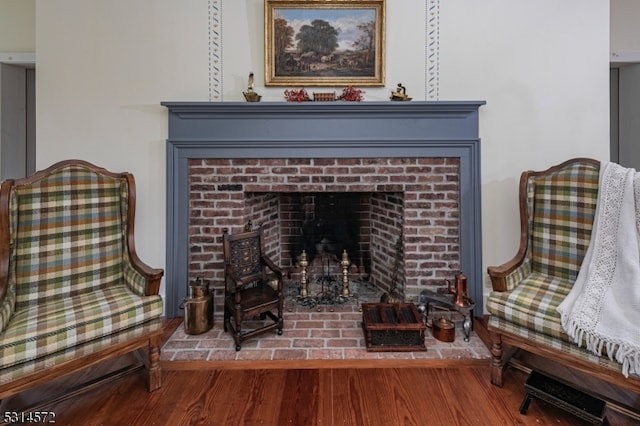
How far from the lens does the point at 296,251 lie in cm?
316

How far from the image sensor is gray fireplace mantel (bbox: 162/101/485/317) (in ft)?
8.09

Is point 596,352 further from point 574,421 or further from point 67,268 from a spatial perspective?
point 67,268

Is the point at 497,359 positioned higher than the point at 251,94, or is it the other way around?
the point at 251,94

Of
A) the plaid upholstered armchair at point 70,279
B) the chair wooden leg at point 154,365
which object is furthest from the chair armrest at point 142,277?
the chair wooden leg at point 154,365

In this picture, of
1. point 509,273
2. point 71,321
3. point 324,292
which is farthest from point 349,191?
point 71,321

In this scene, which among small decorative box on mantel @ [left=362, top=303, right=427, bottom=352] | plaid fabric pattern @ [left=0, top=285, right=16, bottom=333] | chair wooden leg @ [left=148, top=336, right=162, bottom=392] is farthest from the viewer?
small decorative box on mantel @ [left=362, top=303, right=427, bottom=352]

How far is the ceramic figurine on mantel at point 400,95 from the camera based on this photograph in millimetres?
2430

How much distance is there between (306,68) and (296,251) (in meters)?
1.62

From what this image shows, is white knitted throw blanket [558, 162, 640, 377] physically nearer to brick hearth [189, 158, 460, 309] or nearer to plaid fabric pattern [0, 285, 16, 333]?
brick hearth [189, 158, 460, 309]

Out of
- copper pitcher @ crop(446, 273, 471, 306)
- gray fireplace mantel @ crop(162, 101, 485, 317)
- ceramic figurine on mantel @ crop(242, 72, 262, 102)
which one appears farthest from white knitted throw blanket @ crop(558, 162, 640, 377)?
ceramic figurine on mantel @ crop(242, 72, 262, 102)

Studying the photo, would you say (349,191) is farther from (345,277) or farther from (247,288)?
(247,288)

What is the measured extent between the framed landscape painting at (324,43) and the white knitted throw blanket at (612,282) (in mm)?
1658

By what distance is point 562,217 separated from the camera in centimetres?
201

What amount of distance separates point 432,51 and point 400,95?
481 millimetres
